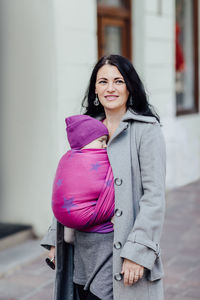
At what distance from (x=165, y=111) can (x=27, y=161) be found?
3161 mm

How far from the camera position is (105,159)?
99.5 inches

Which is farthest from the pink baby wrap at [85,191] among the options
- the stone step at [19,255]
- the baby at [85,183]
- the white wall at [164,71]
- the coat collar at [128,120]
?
the white wall at [164,71]

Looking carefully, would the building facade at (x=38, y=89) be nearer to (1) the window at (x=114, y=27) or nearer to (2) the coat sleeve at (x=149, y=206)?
(1) the window at (x=114, y=27)

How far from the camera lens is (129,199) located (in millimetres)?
2461

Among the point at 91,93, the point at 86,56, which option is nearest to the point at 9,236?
the point at 86,56

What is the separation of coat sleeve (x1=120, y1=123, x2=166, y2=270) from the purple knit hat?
199 millimetres

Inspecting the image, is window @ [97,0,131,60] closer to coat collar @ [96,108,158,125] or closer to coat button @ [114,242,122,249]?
coat collar @ [96,108,158,125]

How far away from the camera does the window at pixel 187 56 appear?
1008 cm

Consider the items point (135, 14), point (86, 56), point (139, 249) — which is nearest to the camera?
point (139, 249)

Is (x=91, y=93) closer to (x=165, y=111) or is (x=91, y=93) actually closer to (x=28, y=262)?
(x=28, y=262)

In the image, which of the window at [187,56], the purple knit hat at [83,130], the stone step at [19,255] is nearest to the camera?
the purple knit hat at [83,130]

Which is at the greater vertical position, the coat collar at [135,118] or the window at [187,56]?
the window at [187,56]

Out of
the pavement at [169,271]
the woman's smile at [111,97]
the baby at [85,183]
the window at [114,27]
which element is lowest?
the pavement at [169,271]

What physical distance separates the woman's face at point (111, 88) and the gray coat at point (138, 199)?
0.11 metres
